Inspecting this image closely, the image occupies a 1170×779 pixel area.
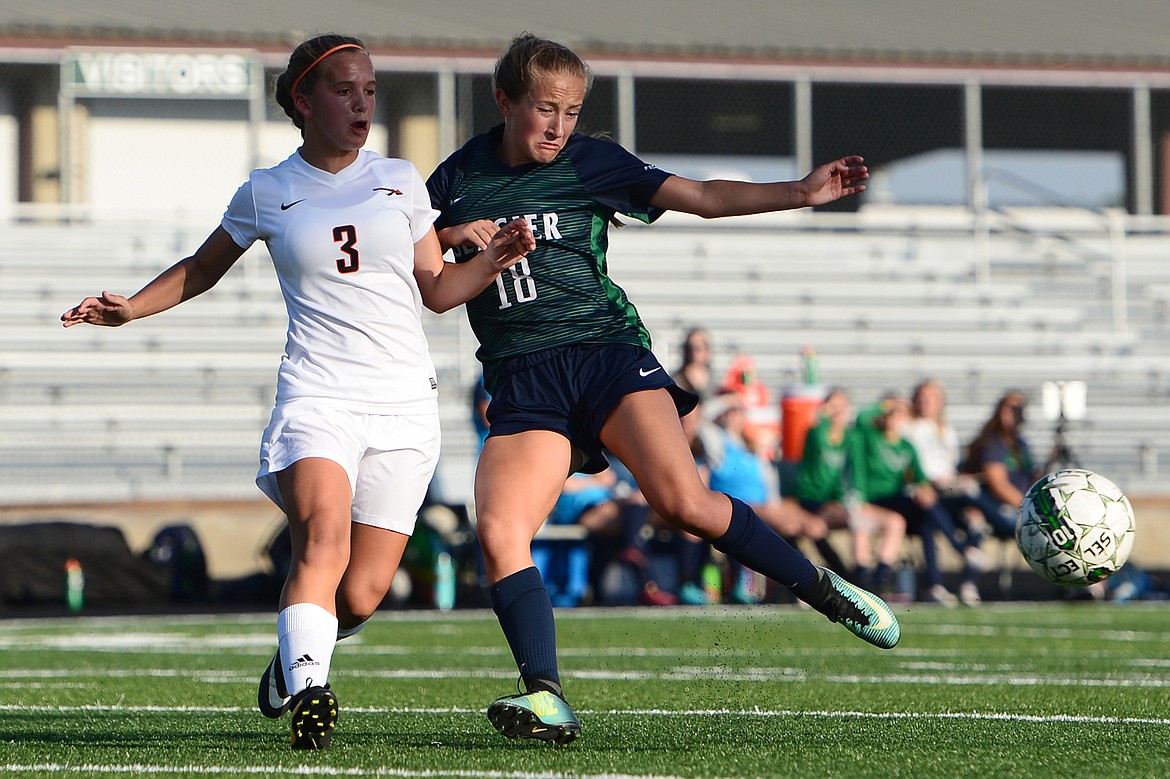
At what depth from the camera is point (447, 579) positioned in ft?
38.8

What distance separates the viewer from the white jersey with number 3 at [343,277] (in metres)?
4.41

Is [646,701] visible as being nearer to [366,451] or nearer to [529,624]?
[529,624]

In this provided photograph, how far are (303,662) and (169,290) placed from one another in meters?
1.14

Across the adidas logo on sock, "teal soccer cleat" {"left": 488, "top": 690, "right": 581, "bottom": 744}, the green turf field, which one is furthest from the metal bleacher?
the adidas logo on sock

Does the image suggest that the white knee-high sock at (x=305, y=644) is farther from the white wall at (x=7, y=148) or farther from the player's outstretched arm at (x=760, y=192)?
the white wall at (x=7, y=148)

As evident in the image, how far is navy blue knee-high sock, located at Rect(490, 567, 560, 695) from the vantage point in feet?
14.5

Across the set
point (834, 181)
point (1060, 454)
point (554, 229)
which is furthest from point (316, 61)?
point (1060, 454)

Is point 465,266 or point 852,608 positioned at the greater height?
point 465,266

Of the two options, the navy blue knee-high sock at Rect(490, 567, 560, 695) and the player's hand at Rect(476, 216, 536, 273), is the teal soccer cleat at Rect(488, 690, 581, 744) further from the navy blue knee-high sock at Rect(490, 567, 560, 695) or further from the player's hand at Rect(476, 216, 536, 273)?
the player's hand at Rect(476, 216, 536, 273)

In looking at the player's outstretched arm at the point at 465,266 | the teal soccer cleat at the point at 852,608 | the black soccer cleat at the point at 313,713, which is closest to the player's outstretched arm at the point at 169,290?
the player's outstretched arm at the point at 465,266

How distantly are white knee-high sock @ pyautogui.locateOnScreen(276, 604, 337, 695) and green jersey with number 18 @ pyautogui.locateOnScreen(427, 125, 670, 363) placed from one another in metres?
0.96

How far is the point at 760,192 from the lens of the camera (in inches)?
187

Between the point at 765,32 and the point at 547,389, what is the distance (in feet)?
54.4

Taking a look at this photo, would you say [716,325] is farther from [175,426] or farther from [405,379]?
[405,379]
